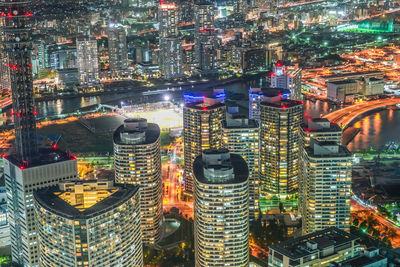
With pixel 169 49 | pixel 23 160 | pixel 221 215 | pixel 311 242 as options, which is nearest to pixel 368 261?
pixel 311 242

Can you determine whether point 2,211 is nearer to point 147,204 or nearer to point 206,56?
point 147,204

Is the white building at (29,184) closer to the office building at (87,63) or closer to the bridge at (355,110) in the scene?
the bridge at (355,110)

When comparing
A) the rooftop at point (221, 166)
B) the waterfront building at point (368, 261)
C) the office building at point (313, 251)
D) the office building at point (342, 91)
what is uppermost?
the rooftop at point (221, 166)

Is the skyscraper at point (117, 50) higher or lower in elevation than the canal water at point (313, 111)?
higher

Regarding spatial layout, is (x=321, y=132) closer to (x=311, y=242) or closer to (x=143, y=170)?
(x=143, y=170)

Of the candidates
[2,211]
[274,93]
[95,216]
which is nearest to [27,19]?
[2,211]

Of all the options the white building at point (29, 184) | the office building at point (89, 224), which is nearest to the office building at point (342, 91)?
the white building at point (29, 184)
